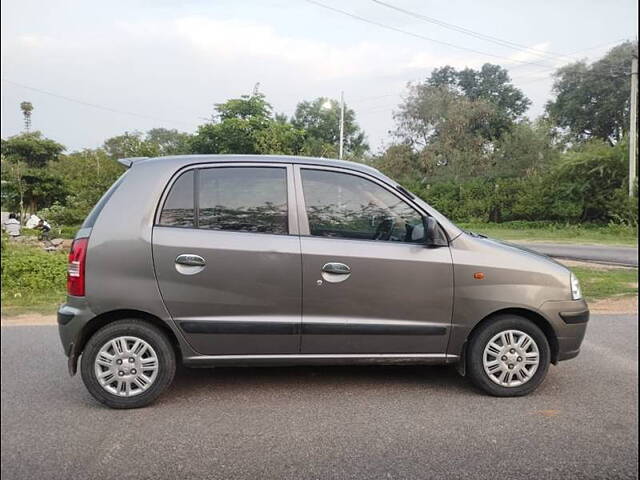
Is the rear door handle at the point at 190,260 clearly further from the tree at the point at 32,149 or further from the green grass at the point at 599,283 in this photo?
the green grass at the point at 599,283

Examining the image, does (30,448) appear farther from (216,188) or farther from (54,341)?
(54,341)

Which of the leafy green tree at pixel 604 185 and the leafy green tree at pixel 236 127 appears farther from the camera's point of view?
the leafy green tree at pixel 236 127

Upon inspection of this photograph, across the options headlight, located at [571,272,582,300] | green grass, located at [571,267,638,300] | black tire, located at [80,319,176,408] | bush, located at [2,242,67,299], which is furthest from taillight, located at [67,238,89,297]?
green grass, located at [571,267,638,300]

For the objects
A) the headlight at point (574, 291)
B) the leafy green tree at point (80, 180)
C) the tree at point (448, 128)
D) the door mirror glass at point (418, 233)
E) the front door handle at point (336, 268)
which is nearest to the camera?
the front door handle at point (336, 268)

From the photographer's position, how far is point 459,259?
3.30m

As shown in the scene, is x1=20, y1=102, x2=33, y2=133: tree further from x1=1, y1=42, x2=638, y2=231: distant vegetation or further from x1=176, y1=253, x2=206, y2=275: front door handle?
x1=176, y1=253, x2=206, y2=275: front door handle

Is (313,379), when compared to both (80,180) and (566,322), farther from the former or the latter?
(80,180)

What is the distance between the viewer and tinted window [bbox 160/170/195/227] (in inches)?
127

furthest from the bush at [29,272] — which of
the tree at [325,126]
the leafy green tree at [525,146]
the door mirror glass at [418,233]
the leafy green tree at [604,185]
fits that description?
→ the leafy green tree at [525,146]

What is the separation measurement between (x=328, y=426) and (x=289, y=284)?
88cm

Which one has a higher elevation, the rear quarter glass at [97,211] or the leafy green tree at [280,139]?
the leafy green tree at [280,139]

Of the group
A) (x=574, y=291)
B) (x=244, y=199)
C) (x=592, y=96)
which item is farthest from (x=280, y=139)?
(x=592, y=96)

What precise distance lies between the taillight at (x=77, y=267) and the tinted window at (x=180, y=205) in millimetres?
505

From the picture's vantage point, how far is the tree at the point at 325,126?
11.1 feet
